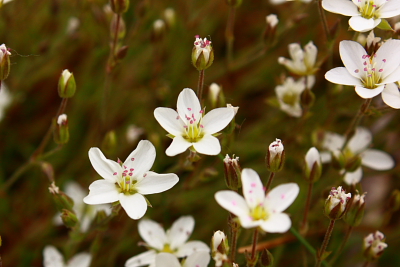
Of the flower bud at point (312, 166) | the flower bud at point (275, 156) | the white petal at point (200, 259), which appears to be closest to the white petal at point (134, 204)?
the white petal at point (200, 259)

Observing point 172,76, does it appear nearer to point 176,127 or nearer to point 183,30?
point 183,30

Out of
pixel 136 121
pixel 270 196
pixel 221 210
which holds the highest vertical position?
Answer: pixel 270 196

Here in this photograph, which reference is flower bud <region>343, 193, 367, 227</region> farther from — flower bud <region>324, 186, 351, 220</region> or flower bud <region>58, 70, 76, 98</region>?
flower bud <region>58, 70, 76, 98</region>

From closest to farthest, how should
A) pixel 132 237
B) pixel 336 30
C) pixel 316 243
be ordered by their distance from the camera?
pixel 336 30
pixel 132 237
pixel 316 243

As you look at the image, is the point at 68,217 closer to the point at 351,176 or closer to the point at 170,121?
the point at 170,121

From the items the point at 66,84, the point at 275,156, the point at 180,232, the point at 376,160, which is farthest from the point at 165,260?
the point at 376,160

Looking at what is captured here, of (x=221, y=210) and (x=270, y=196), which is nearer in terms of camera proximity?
(x=270, y=196)

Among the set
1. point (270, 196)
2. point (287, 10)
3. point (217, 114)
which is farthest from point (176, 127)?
point (287, 10)
